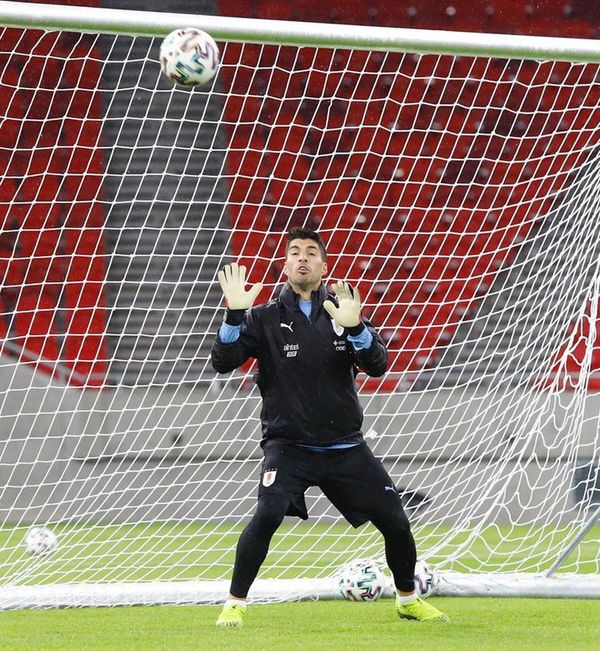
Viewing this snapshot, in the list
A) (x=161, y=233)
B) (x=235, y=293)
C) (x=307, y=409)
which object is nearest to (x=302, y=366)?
(x=307, y=409)

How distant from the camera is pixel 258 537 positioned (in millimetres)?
4395

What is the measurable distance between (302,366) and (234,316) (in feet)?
1.11

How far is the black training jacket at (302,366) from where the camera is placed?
14.9ft

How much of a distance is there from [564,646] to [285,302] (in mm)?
1613

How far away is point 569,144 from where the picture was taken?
37.3ft

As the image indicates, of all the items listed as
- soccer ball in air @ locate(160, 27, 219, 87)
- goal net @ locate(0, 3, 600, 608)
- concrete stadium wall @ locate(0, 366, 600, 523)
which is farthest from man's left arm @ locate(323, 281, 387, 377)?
concrete stadium wall @ locate(0, 366, 600, 523)

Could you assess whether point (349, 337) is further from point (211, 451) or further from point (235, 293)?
point (211, 451)

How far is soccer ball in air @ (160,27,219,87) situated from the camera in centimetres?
466

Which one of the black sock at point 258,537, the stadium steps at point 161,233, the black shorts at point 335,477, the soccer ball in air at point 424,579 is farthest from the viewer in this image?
the stadium steps at point 161,233

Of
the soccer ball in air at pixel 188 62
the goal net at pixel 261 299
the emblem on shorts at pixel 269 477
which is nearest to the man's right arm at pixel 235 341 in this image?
the emblem on shorts at pixel 269 477

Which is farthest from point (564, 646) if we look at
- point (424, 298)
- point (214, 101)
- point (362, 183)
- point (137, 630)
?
point (214, 101)

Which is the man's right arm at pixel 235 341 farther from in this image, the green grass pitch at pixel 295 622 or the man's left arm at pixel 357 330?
the green grass pitch at pixel 295 622

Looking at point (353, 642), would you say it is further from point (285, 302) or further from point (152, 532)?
point (152, 532)

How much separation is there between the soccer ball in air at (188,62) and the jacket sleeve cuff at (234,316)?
0.90 m
